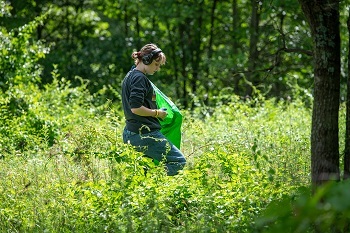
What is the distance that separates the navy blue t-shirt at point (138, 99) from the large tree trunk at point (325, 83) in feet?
5.96

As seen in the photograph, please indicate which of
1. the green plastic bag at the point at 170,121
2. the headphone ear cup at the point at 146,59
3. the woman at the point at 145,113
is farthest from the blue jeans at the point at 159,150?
the headphone ear cup at the point at 146,59

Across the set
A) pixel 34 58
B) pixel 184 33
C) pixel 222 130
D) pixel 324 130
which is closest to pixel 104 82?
pixel 184 33

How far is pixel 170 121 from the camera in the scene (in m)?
7.40

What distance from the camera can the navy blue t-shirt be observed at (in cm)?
672

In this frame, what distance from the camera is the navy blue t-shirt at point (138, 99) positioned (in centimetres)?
672

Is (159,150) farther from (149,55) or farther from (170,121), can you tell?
(149,55)

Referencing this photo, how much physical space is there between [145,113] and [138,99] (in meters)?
0.16

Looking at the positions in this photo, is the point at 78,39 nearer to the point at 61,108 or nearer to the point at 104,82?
the point at 104,82

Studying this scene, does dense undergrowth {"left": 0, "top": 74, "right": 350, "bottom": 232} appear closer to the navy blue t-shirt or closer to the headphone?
the navy blue t-shirt

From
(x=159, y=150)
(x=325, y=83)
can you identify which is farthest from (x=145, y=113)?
(x=325, y=83)

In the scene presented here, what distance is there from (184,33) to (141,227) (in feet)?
51.8

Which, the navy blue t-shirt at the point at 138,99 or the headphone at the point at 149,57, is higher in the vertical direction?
the headphone at the point at 149,57

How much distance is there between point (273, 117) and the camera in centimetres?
1125

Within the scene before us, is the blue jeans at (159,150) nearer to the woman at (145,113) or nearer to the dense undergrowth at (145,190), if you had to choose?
the woman at (145,113)
